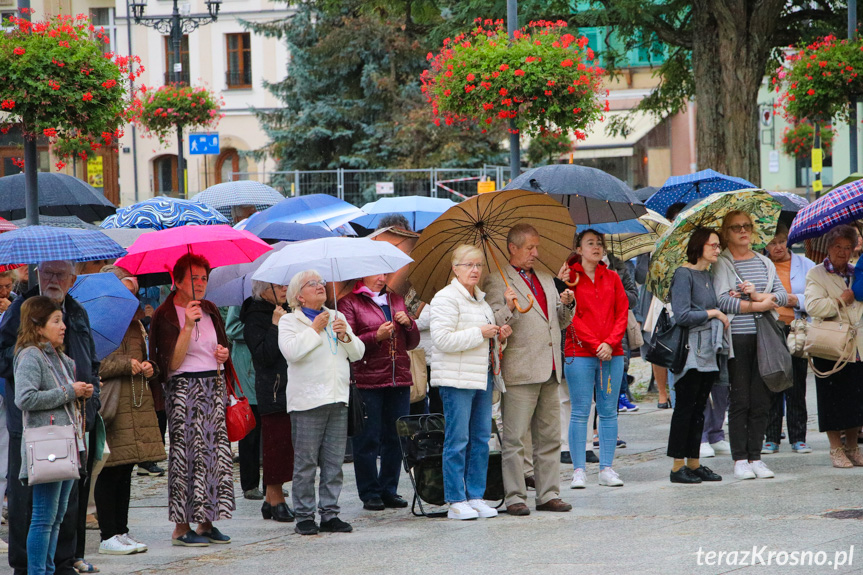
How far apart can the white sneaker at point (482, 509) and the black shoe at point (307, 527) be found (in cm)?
108

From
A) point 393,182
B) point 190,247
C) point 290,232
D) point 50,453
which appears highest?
point 393,182

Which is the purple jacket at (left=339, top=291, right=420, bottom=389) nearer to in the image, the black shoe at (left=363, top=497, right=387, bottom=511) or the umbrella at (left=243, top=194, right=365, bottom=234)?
the black shoe at (left=363, top=497, right=387, bottom=511)

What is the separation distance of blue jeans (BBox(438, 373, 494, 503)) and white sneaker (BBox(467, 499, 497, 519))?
57mm

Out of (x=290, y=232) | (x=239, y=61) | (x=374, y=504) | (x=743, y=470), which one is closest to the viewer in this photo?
(x=374, y=504)

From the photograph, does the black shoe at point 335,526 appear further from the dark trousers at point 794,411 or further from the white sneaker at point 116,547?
the dark trousers at point 794,411

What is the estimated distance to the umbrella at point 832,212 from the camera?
9008mm

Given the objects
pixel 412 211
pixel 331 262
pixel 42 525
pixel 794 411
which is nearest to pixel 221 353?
pixel 331 262

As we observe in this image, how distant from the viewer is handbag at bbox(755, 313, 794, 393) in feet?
29.3

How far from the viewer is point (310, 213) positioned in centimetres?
1205

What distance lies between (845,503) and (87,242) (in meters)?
5.15

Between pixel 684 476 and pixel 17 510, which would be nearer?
pixel 17 510

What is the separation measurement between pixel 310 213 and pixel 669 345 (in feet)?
14.7

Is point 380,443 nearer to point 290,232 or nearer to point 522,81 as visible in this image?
point 290,232

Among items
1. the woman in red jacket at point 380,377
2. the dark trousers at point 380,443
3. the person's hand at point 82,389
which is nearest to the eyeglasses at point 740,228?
the woman in red jacket at point 380,377
